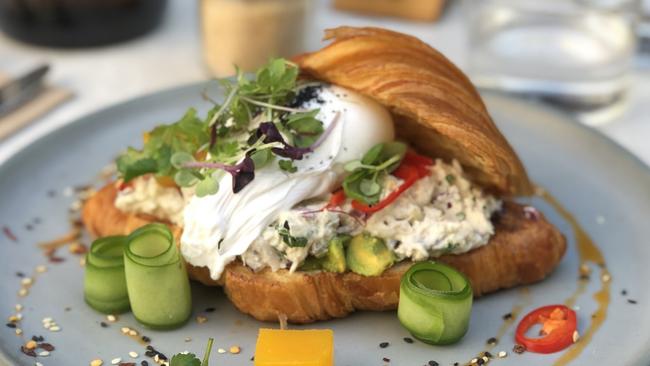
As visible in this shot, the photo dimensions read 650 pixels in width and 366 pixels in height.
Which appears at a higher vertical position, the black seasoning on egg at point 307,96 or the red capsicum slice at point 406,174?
the black seasoning on egg at point 307,96

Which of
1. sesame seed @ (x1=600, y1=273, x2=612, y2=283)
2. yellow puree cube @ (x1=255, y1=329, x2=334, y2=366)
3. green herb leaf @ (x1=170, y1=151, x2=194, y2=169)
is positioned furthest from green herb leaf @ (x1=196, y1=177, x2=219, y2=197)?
sesame seed @ (x1=600, y1=273, x2=612, y2=283)

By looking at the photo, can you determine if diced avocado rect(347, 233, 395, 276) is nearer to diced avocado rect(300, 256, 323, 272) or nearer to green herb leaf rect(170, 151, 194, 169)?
diced avocado rect(300, 256, 323, 272)

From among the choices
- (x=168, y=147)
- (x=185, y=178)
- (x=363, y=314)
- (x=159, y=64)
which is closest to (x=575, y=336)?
(x=363, y=314)

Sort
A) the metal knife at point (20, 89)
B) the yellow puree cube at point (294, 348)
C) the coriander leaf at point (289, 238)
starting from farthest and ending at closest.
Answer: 1. the metal knife at point (20, 89)
2. the coriander leaf at point (289, 238)
3. the yellow puree cube at point (294, 348)

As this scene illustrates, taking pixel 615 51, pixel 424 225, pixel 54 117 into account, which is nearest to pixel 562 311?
pixel 424 225

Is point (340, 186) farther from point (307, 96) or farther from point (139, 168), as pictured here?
point (139, 168)

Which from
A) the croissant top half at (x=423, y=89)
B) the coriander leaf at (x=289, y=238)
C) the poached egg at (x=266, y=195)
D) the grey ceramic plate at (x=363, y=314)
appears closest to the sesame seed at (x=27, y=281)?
the grey ceramic plate at (x=363, y=314)

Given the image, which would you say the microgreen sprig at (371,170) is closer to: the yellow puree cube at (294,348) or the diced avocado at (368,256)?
the diced avocado at (368,256)
